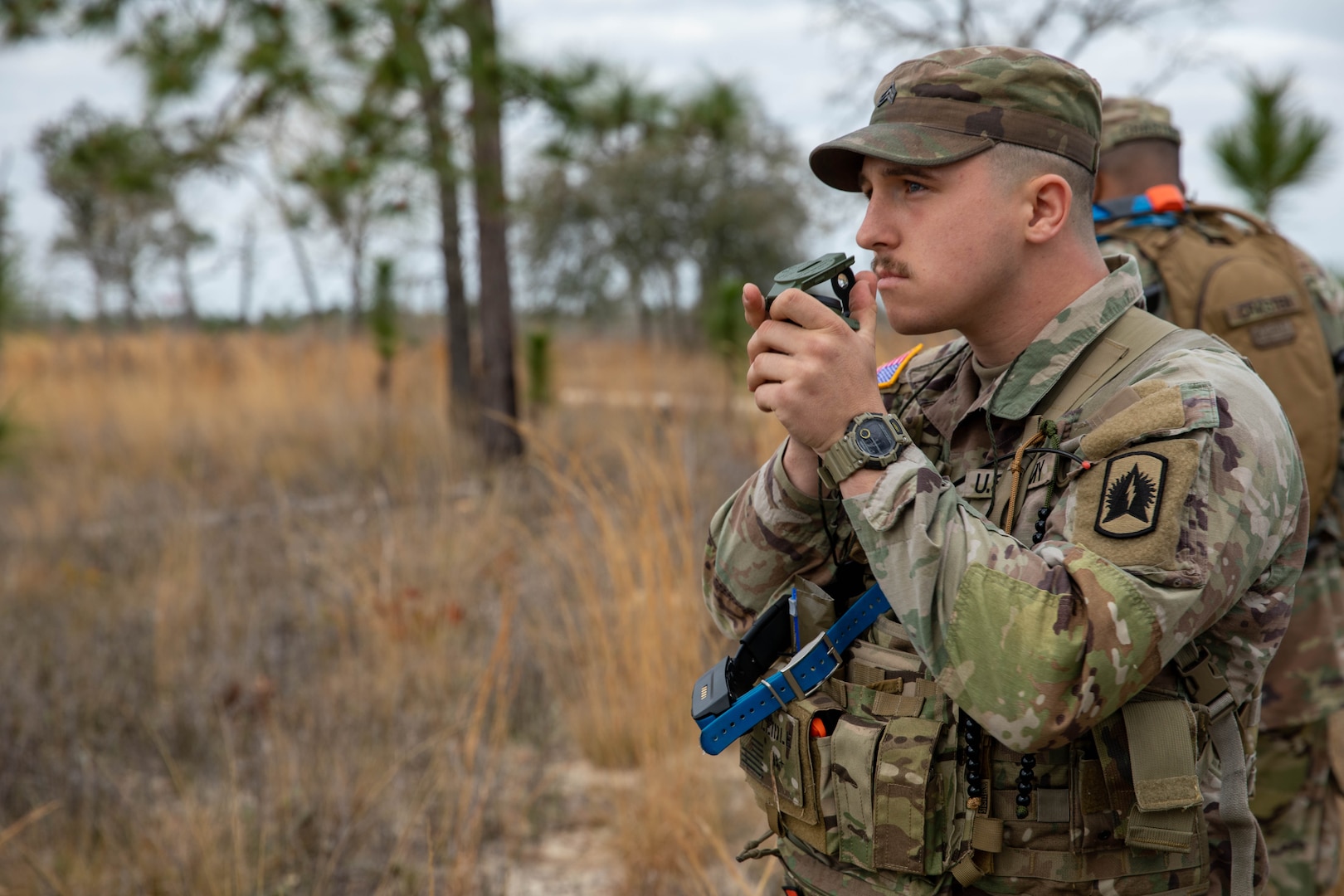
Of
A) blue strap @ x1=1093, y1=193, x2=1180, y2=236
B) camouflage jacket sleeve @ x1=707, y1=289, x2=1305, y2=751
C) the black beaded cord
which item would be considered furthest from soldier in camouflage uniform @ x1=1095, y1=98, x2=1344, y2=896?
the black beaded cord

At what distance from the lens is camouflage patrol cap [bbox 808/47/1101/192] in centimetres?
124

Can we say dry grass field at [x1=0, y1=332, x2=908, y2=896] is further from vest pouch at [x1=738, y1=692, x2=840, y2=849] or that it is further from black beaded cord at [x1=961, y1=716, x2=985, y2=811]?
black beaded cord at [x1=961, y1=716, x2=985, y2=811]

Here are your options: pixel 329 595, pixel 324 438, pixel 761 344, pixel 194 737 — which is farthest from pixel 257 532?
pixel 761 344

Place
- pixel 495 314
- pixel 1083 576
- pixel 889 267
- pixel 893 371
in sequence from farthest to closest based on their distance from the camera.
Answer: pixel 495 314 → pixel 893 371 → pixel 889 267 → pixel 1083 576

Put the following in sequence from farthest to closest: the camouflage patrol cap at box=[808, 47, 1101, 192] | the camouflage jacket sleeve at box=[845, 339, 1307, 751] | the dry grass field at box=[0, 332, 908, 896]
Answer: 1. the dry grass field at box=[0, 332, 908, 896]
2. the camouflage patrol cap at box=[808, 47, 1101, 192]
3. the camouflage jacket sleeve at box=[845, 339, 1307, 751]

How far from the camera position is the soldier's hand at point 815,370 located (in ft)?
3.73

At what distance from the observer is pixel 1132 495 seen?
107 cm

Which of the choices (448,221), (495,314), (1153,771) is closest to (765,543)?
(1153,771)

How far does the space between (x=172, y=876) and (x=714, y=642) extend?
155 centimetres

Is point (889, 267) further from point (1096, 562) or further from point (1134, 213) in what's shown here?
point (1134, 213)

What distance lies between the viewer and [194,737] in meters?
3.29

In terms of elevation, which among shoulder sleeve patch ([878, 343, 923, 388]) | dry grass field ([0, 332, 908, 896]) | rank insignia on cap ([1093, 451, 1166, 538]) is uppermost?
shoulder sleeve patch ([878, 343, 923, 388])

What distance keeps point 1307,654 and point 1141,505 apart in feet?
4.01

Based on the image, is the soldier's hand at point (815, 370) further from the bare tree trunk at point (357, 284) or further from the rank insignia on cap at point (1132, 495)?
the bare tree trunk at point (357, 284)
